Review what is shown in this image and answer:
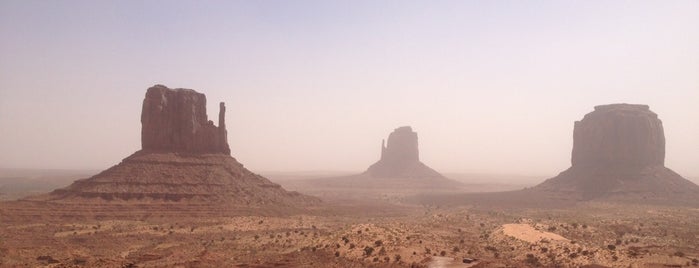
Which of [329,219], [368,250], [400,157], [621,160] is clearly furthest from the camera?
[400,157]

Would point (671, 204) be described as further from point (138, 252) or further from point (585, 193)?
point (138, 252)

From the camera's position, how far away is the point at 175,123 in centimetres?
7081

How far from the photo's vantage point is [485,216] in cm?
6656

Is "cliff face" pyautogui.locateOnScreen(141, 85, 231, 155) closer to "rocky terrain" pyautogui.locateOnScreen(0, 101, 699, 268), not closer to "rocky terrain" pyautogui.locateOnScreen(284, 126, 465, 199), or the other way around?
"rocky terrain" pyautogui.locateOnScreen(0, 101, 699, 268)

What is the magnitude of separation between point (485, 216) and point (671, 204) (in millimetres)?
38680

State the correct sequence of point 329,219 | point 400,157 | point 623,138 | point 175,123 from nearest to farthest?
1. point 329,219
2. point 175,123
3. point 623,138
4. point 400,157

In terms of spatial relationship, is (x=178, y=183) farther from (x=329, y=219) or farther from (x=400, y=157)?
(x=400, y=157)

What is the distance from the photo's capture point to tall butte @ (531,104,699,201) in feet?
298

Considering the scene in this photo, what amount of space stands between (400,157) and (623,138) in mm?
82363

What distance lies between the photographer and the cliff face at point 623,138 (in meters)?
97.9

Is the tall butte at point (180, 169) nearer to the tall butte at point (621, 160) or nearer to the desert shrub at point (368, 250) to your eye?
the desert shrub at point (368, 250)

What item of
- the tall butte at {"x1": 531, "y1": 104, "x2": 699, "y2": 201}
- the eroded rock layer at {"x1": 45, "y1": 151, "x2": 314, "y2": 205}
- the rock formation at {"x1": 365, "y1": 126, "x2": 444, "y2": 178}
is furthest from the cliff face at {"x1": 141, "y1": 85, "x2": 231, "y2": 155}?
the rock formation at {"x1": 365, "y1": 126, "x2": 444, "y2": 178}

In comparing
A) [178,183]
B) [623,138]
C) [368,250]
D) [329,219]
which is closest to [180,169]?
[178,183]

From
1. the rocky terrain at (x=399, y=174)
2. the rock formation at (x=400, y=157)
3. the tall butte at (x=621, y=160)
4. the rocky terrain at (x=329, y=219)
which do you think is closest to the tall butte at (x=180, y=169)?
the rocky terrain at (x=329, y=219)
